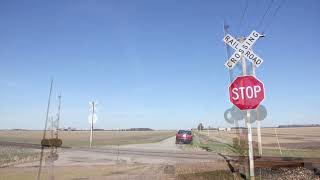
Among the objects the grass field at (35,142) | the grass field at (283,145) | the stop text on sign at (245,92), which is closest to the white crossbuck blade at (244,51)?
the stop text on sign at (245,92)

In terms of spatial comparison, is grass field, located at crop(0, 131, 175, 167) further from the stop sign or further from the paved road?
the stop sign

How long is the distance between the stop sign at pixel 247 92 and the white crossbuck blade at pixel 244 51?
2.49 feet

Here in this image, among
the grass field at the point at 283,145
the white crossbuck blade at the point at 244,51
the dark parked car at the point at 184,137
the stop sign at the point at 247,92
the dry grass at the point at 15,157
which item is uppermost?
the white crossbuck blade at the point at 244,51

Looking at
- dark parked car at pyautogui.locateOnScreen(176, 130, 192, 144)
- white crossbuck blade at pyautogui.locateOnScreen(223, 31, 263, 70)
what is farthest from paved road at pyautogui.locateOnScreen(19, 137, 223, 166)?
dark parked car at pyautogui.locateOnScreen(176, 130, 192, 144)

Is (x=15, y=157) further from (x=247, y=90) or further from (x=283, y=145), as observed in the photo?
(x=283, y=145)

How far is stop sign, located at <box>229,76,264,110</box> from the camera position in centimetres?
795

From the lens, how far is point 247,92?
26.6 ft

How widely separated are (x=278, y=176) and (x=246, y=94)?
17.0 ft

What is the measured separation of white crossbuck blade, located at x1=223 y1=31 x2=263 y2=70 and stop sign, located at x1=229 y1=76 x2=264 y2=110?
758mm

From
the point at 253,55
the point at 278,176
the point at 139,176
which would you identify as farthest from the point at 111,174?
the point at 253,55

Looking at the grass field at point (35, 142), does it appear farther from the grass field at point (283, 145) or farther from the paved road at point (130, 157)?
the grass field at point (283, 145)

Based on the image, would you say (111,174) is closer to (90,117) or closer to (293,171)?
(293,171)

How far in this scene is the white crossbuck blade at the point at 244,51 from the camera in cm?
884

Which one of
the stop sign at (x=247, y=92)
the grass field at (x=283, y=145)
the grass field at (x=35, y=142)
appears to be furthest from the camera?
the grass field at (x=283, y=145)
